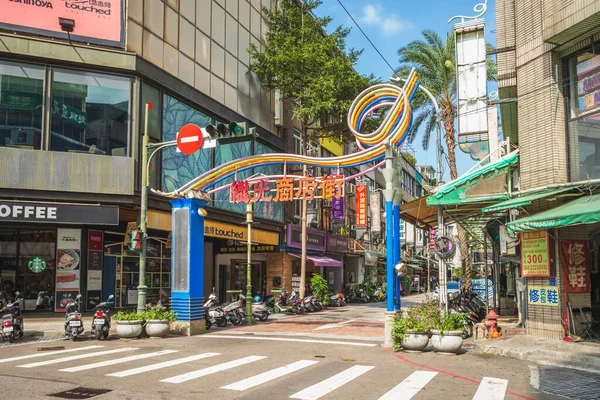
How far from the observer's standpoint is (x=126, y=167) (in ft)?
71.4

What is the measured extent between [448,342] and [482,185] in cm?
515

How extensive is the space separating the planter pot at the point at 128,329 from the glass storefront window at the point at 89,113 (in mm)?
7454

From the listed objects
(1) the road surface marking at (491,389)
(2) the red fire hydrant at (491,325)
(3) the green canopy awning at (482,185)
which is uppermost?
(3) the green canopy awning at (482,185)

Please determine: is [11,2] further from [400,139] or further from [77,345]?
[400,139]

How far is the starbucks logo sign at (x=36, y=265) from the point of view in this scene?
860 inches

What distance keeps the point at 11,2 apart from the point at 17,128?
4.74 m

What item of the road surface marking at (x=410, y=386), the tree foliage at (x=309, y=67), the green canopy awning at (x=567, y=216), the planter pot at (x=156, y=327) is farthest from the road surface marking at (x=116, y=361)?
the tree foliage at (x=309, y=67)

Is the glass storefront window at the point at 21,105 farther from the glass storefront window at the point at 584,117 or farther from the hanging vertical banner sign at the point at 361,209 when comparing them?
the hanging vertical banner sign at the point at 361,209

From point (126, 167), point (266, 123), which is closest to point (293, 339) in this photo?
point (126, 167)

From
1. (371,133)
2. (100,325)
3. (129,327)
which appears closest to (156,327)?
(129,327)

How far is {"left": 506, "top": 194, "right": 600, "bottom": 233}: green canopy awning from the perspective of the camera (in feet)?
39.0

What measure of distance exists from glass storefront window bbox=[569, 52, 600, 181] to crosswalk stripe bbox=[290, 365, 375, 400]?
306 inches

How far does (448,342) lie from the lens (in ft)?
44.8

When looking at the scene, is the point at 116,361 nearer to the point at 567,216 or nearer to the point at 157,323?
the point at 157,323
